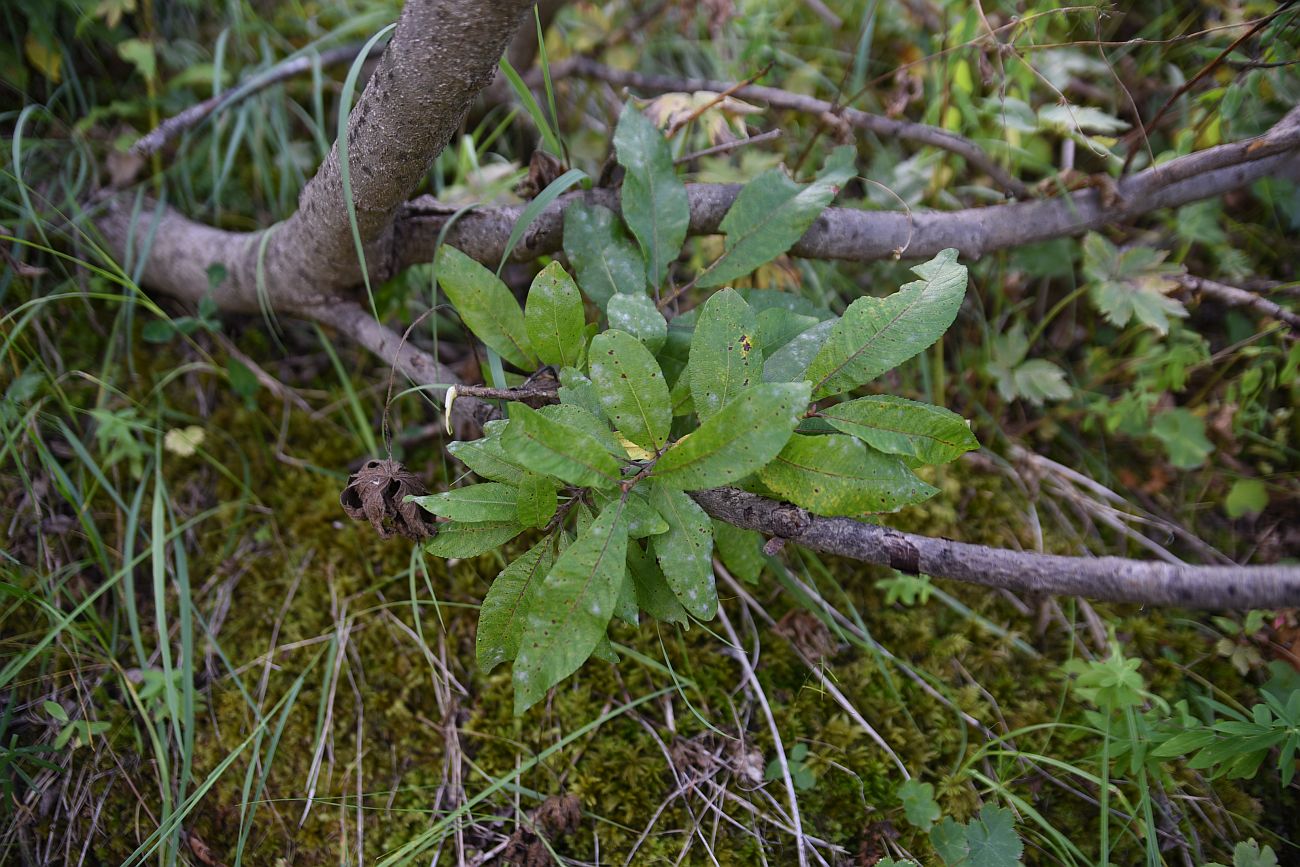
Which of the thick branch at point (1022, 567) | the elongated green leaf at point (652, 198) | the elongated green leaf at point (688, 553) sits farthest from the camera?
the elongated green leaf at point (652, 198)

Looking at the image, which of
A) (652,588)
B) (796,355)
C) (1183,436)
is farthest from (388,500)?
(1183,436)

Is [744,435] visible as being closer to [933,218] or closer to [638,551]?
[638,551]

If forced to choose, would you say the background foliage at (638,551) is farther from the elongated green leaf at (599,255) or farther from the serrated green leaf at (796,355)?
the serrated green leaf at (796,355)

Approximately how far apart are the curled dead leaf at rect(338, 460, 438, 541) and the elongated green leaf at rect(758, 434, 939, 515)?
80 cm

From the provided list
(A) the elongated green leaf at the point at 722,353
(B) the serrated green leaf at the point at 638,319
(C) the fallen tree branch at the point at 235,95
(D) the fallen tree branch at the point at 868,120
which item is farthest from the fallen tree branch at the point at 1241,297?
(C) the fallen tree branch at the point at 235,95

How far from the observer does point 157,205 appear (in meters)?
2.35

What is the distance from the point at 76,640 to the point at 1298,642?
3.33 meters

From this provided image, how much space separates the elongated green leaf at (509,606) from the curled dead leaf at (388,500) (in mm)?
217

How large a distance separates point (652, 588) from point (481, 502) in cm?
39

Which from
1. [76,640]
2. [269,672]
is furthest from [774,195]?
[76,640]

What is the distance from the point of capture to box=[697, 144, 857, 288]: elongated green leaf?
→ 174cm

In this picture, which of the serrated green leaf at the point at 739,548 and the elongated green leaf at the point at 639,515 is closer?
the elongated green leaf at the point at 639,515

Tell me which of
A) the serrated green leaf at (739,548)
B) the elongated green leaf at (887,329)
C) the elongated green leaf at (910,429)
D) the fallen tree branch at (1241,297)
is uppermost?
the elongated green leaf at (887,329)

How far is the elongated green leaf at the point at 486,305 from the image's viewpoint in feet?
5.16
